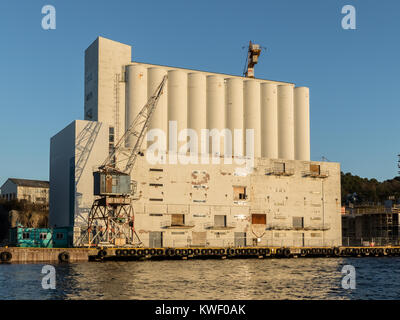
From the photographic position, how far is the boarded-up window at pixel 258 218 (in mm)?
90250

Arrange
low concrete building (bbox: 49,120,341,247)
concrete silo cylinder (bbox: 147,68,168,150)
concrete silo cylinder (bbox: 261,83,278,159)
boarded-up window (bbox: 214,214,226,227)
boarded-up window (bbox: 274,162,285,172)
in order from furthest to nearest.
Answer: concrete silo cylinder (bbox: 261,83,278,159), boarded-up window (bbox: 274,162,285,172), concrete silo cylinder (bbox: 147,68,168,150), boarded-up window (bbox: 214,214,226,227), low concrete building (bbox: 49,120,341,247)

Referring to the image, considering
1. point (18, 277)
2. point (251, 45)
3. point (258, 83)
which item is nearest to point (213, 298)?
point (18, 277)

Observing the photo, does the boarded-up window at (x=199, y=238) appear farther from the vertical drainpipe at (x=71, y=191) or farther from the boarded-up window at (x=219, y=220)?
the vertical drainpipe at (x=71, y=191)

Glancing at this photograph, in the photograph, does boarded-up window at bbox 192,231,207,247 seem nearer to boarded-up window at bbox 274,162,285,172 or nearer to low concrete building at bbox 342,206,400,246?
boarded-up window at bbox 274,162,285,172

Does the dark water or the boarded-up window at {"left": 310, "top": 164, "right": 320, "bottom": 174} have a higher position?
the boarded-up window at {"left": 310, "top": 164, "right": 320, "bottom": 174}

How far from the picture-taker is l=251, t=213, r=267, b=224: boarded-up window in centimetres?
9025

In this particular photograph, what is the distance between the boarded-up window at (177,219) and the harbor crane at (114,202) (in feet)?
22.8

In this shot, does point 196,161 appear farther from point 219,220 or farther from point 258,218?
point 258,218

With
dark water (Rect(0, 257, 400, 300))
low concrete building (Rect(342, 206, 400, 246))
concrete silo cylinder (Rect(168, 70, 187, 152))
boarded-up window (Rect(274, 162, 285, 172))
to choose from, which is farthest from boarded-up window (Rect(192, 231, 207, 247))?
low concrete building (Rect(342, 206, 400, 246))

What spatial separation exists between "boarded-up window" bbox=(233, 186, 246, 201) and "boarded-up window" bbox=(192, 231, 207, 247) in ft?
28.6

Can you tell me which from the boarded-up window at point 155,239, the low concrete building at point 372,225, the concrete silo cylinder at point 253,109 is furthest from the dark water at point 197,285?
the low concrete building at point 372,225

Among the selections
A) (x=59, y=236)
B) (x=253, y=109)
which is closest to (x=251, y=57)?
(x=253, y=109)

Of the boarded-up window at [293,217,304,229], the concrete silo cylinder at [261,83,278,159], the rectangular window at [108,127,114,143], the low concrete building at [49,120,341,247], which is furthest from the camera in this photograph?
the concrete silo cylinder at [261,83,278,159]

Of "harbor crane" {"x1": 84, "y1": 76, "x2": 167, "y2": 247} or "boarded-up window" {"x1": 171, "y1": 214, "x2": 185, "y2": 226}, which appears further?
"boarded-up window" {"x1": 171, "y1": 214, "x2": 185, "y2": 226}
